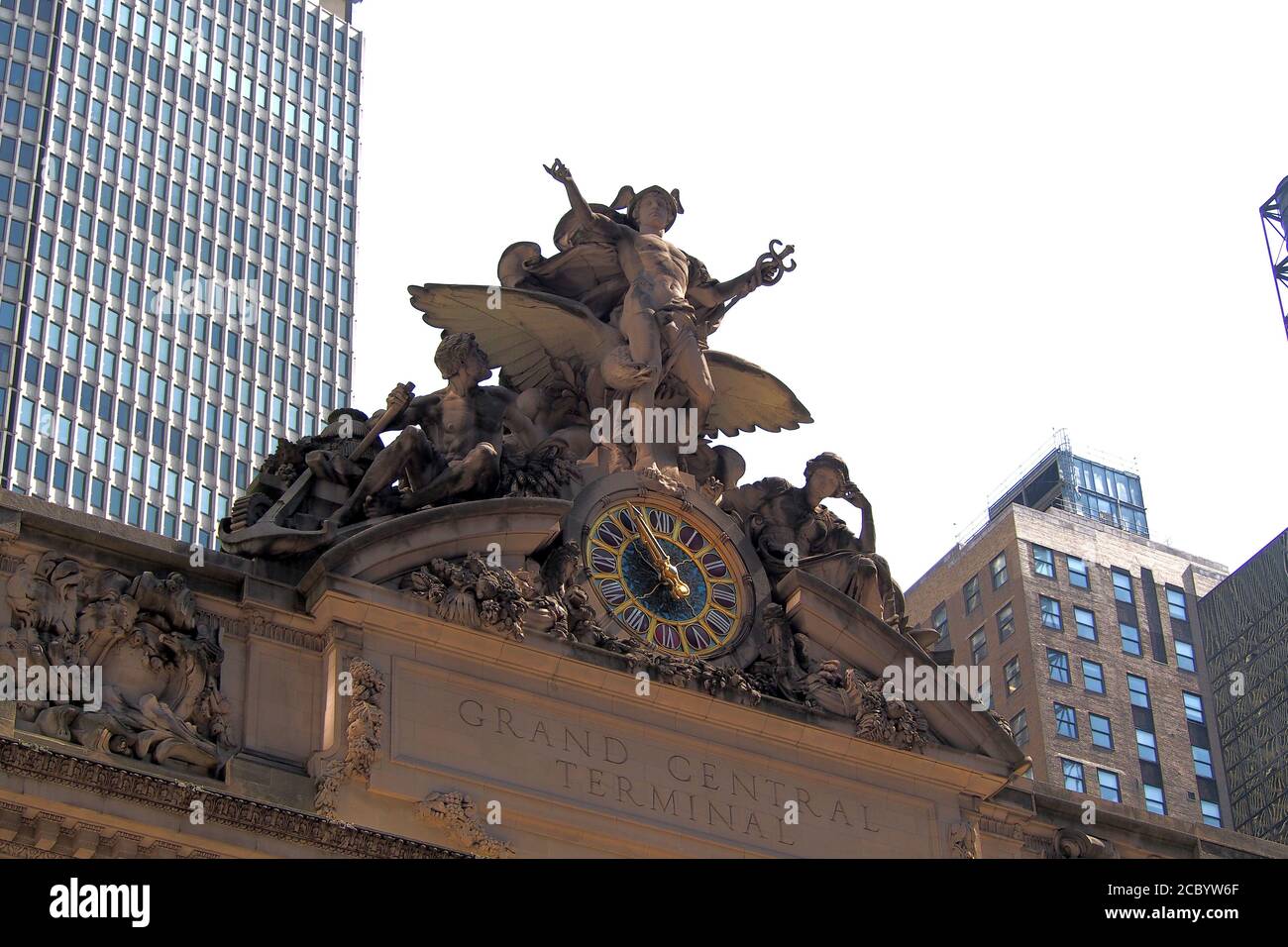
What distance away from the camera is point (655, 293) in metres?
35.6

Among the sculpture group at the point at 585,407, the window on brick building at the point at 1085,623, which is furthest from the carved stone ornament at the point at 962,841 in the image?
the window on brick building at the point at 1085,623

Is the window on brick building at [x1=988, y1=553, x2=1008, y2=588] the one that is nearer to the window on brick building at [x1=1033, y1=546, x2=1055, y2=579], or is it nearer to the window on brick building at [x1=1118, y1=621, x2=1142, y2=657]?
the window on brick building at [x1=1033, y1=546, x2=1055, y2=579]

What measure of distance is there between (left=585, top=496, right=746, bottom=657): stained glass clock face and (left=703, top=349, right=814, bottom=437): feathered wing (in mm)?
2873

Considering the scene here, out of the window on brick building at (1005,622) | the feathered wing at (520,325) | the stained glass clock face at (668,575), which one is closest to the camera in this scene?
the stained glass clock face at (668,575)

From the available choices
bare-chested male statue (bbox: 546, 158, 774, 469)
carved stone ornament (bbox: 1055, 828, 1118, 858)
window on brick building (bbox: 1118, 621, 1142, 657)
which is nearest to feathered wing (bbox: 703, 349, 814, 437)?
bare-chested male statue (bbox: 546, 158, 774, 469)

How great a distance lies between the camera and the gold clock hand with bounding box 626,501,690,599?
33.1 metres

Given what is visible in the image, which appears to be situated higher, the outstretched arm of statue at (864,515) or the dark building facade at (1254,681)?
the dark building facade at (1254,681)

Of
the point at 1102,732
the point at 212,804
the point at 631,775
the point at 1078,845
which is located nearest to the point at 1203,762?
the point at 1102,732

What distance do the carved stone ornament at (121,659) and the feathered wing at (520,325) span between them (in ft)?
23.1

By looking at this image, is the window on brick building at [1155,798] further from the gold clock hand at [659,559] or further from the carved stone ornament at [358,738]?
the carved stone ornament at [358,738]

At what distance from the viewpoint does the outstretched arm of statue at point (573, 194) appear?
35.4m

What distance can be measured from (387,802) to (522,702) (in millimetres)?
2559

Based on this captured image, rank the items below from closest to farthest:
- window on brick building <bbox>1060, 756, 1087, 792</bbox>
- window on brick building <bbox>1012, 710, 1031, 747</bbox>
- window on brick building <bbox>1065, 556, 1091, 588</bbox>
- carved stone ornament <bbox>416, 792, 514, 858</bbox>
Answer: carved stone ornament <bbox>416, 792, 514, 858</bbox>, window on brick building <bbox>1060, 756, 1087, 792</bbox>, window on brick building <bbox>1012, 710, 1031, 747</bbox>, window on brick building <bbox>1065, 556, 1091, 588</bbox>
